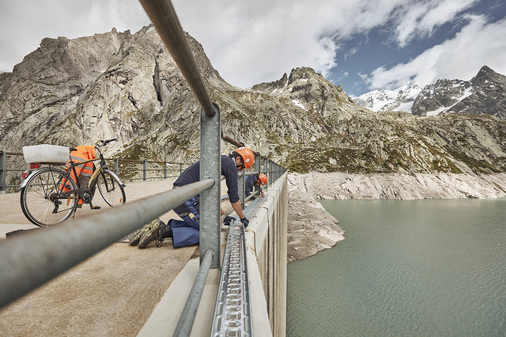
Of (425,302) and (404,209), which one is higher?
(404,209)

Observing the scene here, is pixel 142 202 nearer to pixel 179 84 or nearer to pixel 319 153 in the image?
pixel 319 153

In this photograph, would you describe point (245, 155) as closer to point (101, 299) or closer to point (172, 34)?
point (101, 299)

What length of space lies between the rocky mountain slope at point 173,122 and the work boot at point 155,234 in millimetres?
40214

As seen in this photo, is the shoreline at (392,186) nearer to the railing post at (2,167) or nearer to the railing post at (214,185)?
the railing post at (2,167)

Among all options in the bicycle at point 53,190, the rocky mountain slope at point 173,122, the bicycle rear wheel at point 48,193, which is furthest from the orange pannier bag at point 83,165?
the rocky mountain slope at point 173,122

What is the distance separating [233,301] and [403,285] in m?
15.0

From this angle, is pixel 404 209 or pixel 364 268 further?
pixel 404 209

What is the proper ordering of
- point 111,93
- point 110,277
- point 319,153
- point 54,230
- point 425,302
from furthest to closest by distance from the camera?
1. point 111,93
2. point 319,153
3. point 425,302
4. point 110,277
5. point 54,230

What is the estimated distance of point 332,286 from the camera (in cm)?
1207

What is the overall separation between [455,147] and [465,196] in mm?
31771

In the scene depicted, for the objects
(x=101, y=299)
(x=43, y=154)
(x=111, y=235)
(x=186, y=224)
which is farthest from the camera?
(x=43, y=154)

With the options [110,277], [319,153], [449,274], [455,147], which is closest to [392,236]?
[449,274]

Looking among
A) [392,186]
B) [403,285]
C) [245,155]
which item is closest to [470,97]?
[392,186]

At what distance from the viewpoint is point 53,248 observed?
0.27 m
